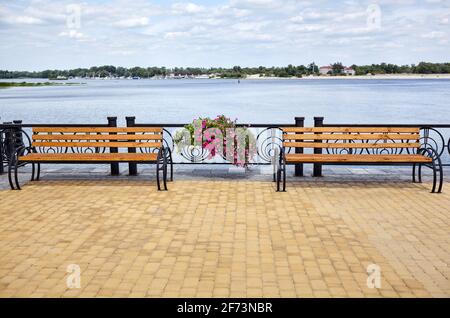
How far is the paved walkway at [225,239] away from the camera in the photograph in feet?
15.1

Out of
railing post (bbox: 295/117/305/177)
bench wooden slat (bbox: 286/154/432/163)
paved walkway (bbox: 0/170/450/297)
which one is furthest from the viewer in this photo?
railing post (bbox: 295/117/305/177)

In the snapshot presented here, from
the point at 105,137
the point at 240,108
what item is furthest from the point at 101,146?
the point at 240,108

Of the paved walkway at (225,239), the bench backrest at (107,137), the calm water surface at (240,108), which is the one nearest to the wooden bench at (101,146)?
the bench backrest at (107,137)

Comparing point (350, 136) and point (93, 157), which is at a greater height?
point (350, 136)

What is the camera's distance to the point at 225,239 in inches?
234

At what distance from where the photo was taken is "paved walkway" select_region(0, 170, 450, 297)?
4613 mm

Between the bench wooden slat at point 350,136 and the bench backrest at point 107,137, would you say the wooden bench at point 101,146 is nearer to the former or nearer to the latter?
the bench backrest at point 107,137

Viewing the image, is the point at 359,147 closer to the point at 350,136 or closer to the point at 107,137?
the point at 350,136

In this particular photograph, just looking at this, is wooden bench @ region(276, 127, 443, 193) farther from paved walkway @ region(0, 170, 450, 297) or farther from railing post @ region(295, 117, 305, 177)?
paved walkway @ region(0, 170, 450, 297)

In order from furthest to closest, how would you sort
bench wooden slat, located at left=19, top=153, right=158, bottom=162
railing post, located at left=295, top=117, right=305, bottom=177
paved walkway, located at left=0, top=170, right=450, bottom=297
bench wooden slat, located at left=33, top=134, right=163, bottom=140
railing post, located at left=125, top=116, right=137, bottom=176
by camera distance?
railing post, located at left=125, top=116, right=137, bottom=176 < railing post, located at left=295, top=117, right=305, bottom=177 < bench wooden slat, located at left=33, top=134, right=163, bottom=140 < bench wooden slat, located at left=19, top=153, right=158, bottom=162 < paved walkway, located at left=0, top=170, right=450, bottom=297

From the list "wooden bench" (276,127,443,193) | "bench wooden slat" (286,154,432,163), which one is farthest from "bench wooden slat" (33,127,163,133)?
"bench wooden slat" (286,154,432,163)

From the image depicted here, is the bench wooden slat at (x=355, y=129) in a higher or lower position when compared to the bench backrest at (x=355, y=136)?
higher
